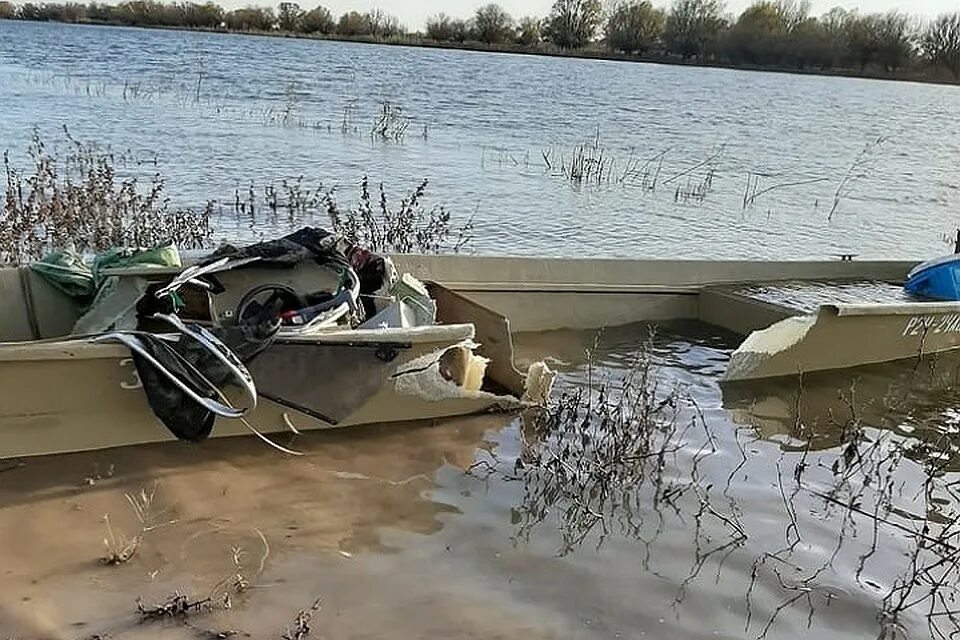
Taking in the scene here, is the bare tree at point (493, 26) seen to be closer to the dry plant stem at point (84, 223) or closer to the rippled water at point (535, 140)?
the rippled water at point (535, 140)

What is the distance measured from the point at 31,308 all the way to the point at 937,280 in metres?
6.64

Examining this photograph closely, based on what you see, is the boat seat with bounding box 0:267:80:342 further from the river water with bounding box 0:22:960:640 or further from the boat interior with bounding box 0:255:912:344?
the river water with bounding box 0:22:960:640

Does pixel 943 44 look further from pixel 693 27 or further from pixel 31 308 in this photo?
pixel 31 308

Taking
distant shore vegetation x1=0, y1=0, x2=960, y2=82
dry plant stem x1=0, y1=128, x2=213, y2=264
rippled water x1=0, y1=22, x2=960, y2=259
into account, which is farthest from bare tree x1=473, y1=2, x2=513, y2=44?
dry plant stem x1=0, y1=128, x2=213, y2=264

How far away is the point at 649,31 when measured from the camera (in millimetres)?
54625

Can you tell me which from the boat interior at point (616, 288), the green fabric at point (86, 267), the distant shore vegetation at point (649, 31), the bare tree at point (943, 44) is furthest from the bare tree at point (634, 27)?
the green fabric at point (86, 267)

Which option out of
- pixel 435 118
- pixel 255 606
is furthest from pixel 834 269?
pixel 435 118

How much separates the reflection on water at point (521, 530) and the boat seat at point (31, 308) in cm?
111

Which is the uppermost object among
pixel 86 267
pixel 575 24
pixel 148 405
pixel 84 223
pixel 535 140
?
pixel 575 24

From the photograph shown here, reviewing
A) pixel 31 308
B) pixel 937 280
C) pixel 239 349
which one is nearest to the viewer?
pixel 239 349

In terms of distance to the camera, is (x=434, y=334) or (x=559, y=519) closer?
(x=559, y=519)

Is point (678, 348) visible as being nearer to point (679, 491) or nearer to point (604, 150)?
point (679, 491)

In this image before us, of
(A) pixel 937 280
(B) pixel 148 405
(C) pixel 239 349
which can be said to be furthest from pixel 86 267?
(A) pixel 937 280

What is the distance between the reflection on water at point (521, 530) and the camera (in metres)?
3.56
